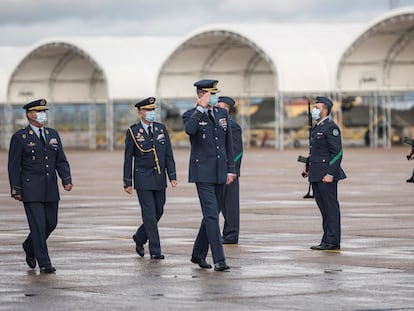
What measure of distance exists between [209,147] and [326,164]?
8.59 ft

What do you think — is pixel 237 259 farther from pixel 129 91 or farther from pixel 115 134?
pixel 115 134

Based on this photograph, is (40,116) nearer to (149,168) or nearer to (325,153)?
(149,168)

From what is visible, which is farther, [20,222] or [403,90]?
[403,90]

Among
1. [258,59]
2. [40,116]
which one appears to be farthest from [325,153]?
[258,59]

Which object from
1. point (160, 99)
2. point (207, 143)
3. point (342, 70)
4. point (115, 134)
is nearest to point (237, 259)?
point (207, 143)

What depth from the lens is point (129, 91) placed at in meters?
73.9

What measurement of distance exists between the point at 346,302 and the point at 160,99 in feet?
201

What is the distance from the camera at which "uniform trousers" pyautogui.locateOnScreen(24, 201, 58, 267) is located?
14.4 metres

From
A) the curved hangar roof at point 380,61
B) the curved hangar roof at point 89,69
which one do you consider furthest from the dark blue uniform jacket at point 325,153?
the curved hangar roof at point 89,69

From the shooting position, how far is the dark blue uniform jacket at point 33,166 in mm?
14578

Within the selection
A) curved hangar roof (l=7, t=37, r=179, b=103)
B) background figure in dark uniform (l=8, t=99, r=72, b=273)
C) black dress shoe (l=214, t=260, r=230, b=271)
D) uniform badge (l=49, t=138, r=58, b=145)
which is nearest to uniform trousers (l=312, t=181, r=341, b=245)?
black dress shoe (l=214, t=260, r=230, b=271)

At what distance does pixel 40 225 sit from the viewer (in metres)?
14.5

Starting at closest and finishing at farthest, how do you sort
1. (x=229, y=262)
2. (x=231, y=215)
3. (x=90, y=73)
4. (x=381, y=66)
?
1. (x=229, y=262)
2. (x=231, y=215)
3. (x=381, y=66)
4. (x=90, y=73)

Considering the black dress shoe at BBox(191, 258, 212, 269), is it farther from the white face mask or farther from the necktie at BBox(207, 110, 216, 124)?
the white face mask
